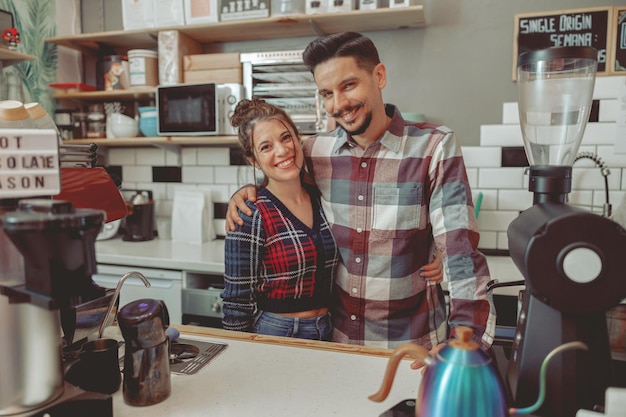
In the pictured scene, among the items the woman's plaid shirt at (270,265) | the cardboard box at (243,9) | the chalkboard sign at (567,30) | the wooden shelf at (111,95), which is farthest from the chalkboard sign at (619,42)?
the wooden shelf at (111,95)

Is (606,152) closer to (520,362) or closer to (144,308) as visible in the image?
(520,362)

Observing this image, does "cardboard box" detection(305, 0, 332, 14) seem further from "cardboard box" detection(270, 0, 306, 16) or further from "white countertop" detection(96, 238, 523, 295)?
"white countertop" detection(96, 238, 523, 295)

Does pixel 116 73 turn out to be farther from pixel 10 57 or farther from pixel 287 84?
pixel 287 84

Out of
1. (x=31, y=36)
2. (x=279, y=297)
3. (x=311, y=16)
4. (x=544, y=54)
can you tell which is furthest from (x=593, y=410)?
(x=31, y=36)

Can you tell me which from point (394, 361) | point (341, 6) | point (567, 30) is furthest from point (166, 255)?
point (567, 30)

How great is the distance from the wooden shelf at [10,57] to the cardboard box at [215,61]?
0.88 metres

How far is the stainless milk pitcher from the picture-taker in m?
0.97

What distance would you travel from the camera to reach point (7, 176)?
806mm

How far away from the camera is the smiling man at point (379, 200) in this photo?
1.51 metres

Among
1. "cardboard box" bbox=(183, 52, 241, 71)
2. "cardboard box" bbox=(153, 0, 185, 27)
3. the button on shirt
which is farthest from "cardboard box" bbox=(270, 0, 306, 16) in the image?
the button on shirt

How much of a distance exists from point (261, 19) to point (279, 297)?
168 centimetres

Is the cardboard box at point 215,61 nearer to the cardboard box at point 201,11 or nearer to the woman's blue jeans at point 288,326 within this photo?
the cardboard box at point 201,11

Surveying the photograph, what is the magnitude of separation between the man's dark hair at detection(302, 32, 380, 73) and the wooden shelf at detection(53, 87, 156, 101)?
1676 millimetres

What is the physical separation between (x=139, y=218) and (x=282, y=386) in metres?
2.26
